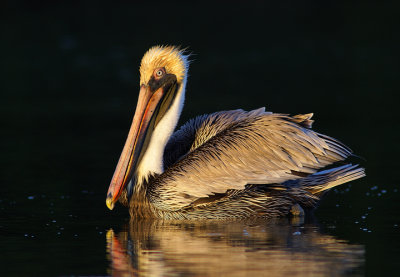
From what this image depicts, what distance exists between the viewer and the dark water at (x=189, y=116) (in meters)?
6.50

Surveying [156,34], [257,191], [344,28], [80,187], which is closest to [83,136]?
[80,187]

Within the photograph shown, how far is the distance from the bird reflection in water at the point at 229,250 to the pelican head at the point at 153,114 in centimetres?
47

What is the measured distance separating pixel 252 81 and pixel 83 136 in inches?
235

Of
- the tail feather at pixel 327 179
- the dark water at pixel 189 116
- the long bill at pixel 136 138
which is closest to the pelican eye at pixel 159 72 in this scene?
the long bill at pixel 136 138

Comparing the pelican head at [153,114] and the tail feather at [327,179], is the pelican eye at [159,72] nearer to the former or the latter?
the pelican head at [153,114]

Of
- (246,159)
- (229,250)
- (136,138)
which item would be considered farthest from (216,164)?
(229,250)

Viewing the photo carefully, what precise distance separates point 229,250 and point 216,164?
143cm

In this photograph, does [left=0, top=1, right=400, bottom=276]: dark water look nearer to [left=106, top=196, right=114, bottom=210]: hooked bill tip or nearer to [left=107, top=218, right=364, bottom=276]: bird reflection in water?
[left=107, top=218, right=364, bottom=276]: bird reflection in water

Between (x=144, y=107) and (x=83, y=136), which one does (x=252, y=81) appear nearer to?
(x=83, y=136)

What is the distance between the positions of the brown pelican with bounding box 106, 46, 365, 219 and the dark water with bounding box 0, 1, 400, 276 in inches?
7.8

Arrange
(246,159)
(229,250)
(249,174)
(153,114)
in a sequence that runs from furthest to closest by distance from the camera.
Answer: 1. (153,114)
2. (246,159)
3. (249,174)
4. (229,250)

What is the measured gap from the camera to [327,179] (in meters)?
8.34

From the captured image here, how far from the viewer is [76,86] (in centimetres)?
1789

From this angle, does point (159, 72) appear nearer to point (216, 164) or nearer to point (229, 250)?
point (216, 164)
